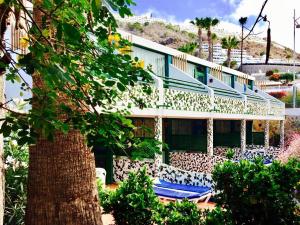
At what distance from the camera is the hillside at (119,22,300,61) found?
468ft

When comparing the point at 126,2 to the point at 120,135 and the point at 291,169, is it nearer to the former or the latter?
the point at 120,135

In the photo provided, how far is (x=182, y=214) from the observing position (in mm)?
7520

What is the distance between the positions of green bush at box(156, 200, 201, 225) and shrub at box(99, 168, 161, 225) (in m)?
0.35

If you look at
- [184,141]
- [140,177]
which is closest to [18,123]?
[140,177]

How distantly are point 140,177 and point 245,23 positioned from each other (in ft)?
21.4

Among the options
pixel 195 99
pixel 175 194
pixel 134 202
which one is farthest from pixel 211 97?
pixel 134 202

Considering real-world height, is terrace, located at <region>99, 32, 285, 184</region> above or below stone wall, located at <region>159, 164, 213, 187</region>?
above

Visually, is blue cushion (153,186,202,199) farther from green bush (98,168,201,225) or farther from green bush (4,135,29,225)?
green bush (4,135,29,225)

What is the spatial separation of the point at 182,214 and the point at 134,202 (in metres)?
1.18

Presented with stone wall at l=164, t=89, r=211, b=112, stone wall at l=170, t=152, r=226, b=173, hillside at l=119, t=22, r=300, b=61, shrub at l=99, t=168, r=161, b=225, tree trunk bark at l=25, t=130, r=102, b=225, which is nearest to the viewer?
tree trunk bark at l=25, t=130, r=102, b=225

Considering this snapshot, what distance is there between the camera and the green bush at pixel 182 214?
7.21 meters

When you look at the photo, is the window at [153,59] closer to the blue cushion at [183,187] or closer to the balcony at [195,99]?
the balcony at [195,99]

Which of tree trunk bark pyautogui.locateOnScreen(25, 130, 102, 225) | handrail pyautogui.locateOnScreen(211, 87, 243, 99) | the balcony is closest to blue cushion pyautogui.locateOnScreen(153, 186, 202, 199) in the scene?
the balcony

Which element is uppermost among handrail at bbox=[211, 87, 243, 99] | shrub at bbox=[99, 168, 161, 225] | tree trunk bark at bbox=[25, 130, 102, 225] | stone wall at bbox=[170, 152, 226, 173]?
handrail at bbox=[211, 87, 243, 99]
